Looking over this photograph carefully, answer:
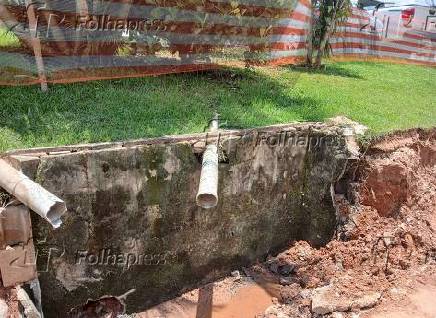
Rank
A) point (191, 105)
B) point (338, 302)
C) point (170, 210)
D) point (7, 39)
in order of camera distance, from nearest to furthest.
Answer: point (338, 302) → point (170, 210) → point (191, 105) → point (7, 39)

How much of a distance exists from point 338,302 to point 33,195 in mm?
3383

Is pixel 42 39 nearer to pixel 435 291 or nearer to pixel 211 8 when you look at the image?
pixel 211 8

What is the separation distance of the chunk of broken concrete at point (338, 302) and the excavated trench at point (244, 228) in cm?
1

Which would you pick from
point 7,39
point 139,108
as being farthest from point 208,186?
point 7,39

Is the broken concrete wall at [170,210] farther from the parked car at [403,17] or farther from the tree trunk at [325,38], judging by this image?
the parked car at [403,17]

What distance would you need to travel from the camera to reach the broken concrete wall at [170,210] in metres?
4.12

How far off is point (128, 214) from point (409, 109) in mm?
5788

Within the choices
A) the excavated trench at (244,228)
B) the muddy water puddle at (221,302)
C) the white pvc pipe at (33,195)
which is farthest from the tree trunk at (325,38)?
the white pvc pipe at (33,195)

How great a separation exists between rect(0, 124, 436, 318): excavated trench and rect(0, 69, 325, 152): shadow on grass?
0.44 meters

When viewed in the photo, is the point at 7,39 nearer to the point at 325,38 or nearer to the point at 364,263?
the point at 364,263

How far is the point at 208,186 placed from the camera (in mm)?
3367

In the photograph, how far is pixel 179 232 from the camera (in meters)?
4.91

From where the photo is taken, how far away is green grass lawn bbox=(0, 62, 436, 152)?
4.67 m

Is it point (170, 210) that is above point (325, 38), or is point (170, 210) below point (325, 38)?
below
